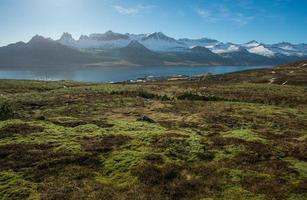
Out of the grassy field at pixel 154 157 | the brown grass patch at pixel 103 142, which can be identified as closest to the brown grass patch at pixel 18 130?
the grassy field at pixel 154 157

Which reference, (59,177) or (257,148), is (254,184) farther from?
(59,177)

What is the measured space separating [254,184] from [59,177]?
1240 cm

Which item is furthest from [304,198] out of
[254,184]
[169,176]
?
[169,176]

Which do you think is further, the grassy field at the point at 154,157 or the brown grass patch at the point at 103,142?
the brown grass patch at the point at 103,142

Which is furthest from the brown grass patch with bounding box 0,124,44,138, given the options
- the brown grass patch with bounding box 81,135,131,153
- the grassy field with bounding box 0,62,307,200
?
the brown grass patch with bounding box 81,135,131,153

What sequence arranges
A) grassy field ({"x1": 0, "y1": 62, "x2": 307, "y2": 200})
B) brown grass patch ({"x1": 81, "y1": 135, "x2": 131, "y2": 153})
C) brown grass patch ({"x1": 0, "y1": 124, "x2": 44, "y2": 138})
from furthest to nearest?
brown grass patch ({"x1": 0, "y1": 124, "x2": 44, "y2": 138})
brown grass patch ({"x1": 81, "y1": 135, "x2": 131, "y2": 153})
grassy field ({"x1": 0, "y1": 62, "x2": 307, "y2": 200})

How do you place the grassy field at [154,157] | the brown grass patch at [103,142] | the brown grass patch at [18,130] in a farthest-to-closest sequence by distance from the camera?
1. the brown grass patch at [18,130]
2. the brown grass patch at [103,142]
3. the grassy field at [154,157]

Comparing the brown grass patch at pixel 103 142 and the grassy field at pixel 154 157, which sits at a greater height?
the brown grass patch at pixel 103 142

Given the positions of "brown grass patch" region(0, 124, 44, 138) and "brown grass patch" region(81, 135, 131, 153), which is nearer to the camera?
"brown grass patch" region(81, 135, 131, 153)

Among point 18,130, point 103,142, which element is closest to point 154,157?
point 103,142

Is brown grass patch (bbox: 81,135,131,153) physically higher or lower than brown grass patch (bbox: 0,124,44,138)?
lower

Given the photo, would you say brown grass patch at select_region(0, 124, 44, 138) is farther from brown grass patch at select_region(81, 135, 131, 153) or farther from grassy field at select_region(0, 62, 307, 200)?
brown grass patch at select_region(81, 135, 131, 153)

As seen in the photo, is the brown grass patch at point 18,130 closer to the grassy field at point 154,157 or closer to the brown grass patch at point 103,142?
the grassy field at point 154,157

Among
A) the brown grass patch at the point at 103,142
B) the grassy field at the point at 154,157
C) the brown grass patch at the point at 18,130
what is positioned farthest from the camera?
the brown grass patch at the point at 18,130
